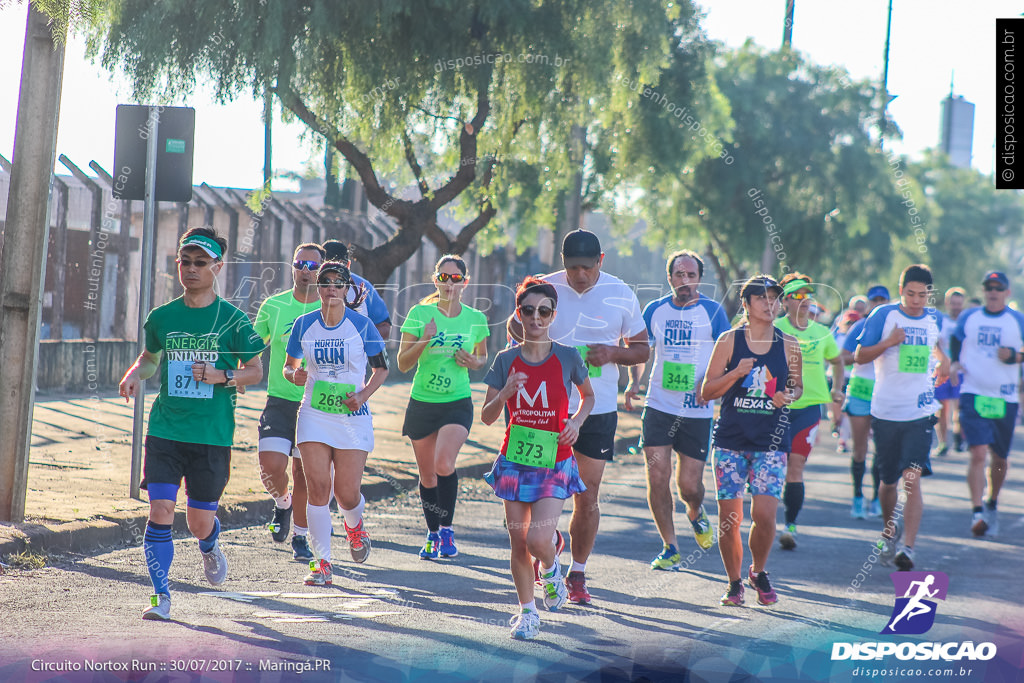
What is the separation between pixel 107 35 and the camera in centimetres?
1230

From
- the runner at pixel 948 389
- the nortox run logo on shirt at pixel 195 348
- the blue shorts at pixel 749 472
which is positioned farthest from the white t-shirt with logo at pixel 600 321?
the runner at pixel 948 389

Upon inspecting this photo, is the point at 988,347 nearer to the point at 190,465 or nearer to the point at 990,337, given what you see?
the point at 990,337

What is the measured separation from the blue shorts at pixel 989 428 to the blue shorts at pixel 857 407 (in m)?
0.91

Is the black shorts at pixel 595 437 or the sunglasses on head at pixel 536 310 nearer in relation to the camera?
the sunglasses on head at pixel 536 310

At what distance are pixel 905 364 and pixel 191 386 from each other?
5.50 metres

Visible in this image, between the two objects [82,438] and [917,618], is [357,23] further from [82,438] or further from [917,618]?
[917,618]

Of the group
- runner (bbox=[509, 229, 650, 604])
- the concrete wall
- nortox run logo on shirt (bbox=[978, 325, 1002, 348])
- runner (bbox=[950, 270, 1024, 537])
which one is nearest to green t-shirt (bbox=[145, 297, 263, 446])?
runner (bbox=[509, 229, 650, 604])

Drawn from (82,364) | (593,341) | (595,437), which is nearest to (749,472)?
(595,437)

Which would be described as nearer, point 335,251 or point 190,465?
point 190,465

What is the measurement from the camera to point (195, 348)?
6.37 m

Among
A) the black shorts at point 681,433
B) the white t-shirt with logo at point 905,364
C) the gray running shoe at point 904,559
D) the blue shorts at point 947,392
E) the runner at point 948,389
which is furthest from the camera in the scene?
the blue shorts at point 947,392

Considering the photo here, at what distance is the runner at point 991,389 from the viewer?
11.4 meters

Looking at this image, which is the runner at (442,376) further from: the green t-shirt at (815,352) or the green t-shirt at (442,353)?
the green t-shirt at (815,352)

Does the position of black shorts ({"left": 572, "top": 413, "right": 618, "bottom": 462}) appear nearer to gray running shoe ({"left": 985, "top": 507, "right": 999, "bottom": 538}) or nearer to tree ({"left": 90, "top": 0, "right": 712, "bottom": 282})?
gray running shoe ({"left": 985, "top": 507, "right": 999, "bottom": 538})
